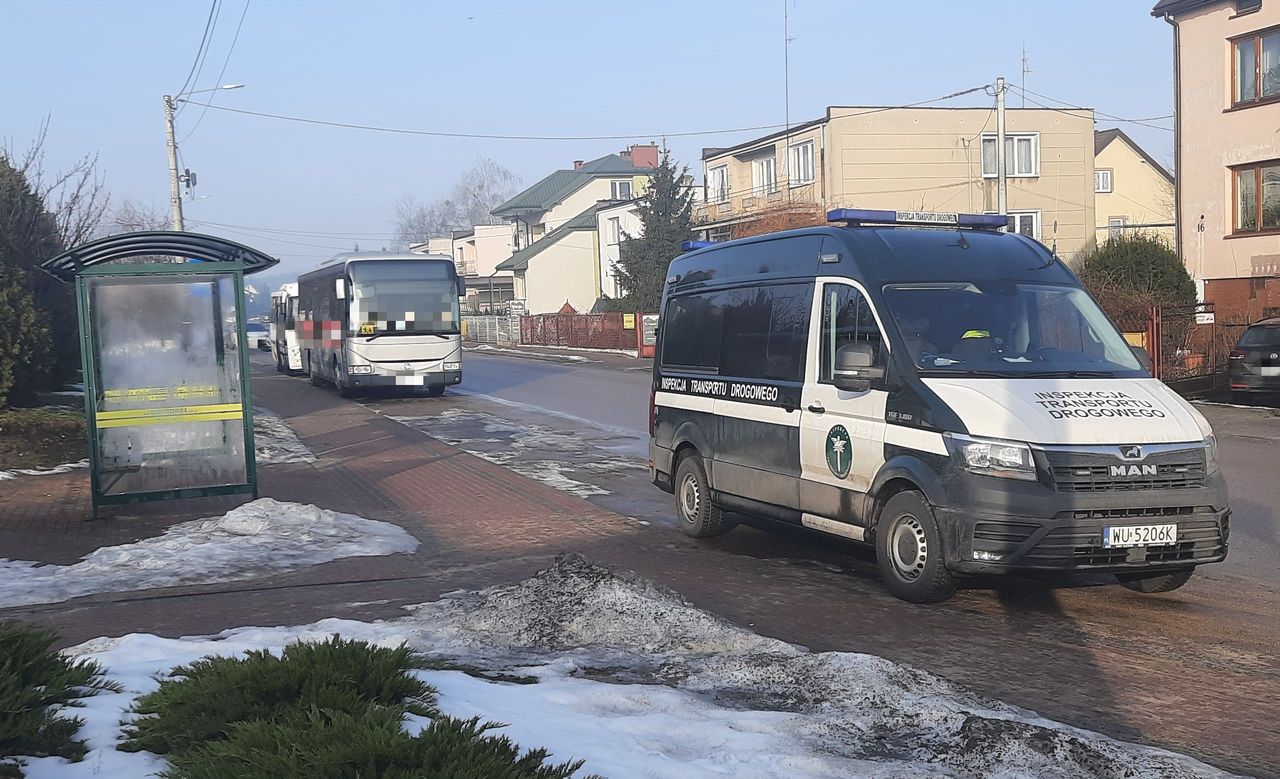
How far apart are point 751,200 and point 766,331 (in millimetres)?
43968

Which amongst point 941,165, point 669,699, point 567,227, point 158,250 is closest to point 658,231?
point 941,165

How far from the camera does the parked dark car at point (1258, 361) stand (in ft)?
63.8

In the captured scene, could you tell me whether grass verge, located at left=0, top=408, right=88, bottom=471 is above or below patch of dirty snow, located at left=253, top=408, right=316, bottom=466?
above

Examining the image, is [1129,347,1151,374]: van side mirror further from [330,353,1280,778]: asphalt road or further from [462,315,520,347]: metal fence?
[462,315,520,347]: metal fence

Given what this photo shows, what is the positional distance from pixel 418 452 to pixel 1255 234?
69.4ft

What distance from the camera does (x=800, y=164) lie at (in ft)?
160

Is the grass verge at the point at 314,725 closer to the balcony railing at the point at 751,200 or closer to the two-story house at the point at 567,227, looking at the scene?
the balcony railing at the point at 751,200

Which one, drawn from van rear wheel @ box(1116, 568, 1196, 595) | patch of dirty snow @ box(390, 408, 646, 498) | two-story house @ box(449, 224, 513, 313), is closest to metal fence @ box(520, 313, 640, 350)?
patch of dirty snow @ box(390, 408, 646, 498)

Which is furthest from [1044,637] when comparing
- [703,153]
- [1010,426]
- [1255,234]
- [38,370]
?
[703,153]

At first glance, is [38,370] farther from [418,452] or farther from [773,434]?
[773,434]

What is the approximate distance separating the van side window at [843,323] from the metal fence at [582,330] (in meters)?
36.5

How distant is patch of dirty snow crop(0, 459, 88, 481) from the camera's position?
14.8 metres

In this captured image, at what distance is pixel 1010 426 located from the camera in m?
7.02

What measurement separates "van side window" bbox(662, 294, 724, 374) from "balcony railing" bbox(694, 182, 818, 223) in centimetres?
3404
